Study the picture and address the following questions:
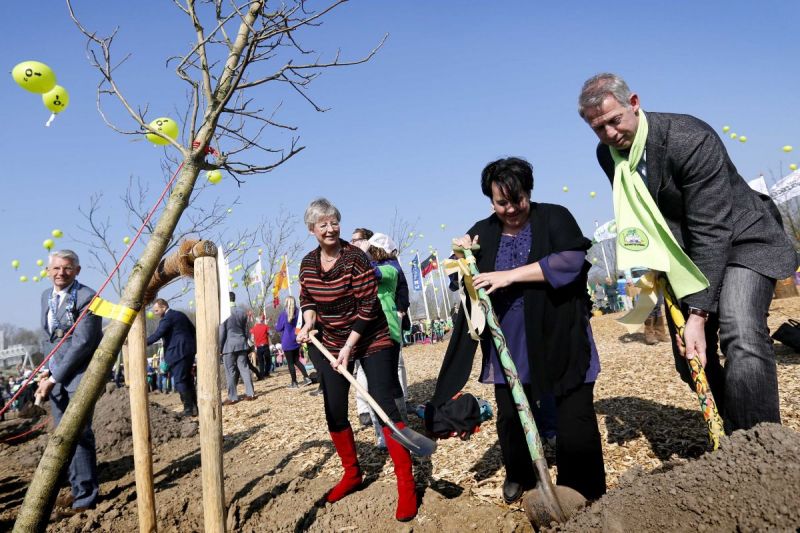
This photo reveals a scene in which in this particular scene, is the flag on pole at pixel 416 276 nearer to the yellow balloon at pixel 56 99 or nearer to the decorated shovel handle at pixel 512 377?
the yellow balloon at pixel 56 99

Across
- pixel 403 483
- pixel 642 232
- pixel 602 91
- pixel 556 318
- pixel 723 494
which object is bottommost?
pixel 403 483

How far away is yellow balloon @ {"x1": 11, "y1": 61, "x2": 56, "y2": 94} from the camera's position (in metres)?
4.29

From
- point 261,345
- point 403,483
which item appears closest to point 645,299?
point 403,483

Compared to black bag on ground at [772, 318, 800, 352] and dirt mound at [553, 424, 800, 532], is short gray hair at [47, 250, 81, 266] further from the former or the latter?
black bag on ground at [772, 318, 800, 352]

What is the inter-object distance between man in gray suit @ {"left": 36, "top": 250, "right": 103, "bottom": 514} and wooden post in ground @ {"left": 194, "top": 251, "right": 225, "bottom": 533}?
2210 millimetres

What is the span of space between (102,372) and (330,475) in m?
2.51

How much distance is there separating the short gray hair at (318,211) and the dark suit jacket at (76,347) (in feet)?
6.61

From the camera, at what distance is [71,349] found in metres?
4.05

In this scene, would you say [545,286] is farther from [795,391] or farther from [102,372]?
[795,391]

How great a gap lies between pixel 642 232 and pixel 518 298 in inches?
27.5

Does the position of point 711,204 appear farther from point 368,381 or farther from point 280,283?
point 280,283

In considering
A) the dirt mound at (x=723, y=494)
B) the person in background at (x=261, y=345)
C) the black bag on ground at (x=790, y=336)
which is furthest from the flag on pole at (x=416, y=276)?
the dirt mound at (x=723, y=494)

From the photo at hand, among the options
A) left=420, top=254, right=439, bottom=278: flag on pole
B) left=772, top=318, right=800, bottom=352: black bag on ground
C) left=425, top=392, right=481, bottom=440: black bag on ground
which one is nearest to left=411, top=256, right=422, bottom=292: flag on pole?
left=420, top=254, right=439, bottom=278: flag on pole

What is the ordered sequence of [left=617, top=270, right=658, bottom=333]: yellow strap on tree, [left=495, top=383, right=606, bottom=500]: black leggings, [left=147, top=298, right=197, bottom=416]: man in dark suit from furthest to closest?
[left=147, top=298, right=197, bottom=416]: man in dark suit < [left=617, top=270, right=658, bottom=333]: yellow strap on tree < [left=495, top=383, right=606, bottom=500]: black leggings
